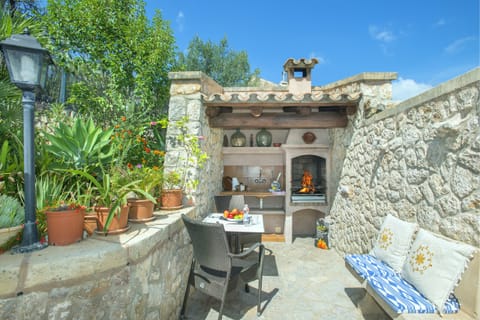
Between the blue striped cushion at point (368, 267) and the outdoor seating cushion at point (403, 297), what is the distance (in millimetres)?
71

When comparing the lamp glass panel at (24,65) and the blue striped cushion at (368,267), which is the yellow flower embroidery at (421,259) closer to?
the blue striped cushion at (368,267)

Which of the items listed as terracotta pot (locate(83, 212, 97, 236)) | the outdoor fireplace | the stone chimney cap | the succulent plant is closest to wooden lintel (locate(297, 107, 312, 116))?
the stone chimney cap

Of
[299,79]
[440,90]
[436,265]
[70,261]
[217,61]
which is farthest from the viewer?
[217,61]

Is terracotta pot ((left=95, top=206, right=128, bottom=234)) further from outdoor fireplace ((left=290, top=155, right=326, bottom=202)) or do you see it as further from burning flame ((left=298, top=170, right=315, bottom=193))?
burning flame ((left=298, top=170, right=315, bottom=193))

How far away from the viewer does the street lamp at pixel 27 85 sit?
1.54 metres

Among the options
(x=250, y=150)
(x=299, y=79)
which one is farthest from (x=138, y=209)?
(x=299, y=79)

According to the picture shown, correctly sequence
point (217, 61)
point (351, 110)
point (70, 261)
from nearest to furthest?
point (70, 261), point (351, 110), point (217, 61)

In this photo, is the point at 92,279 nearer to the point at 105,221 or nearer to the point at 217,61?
the point at 105,221

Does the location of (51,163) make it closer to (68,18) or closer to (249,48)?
(68,18)

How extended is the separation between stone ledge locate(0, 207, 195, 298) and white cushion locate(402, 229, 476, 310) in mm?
2340

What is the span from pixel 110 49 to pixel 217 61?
895 cm

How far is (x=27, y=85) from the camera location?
160 cm

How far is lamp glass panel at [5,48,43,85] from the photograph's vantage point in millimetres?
1550

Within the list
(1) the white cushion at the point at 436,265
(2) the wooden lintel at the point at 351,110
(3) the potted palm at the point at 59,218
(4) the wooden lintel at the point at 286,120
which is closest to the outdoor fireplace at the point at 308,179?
(4) the wooden lintel at the point at 286,120
